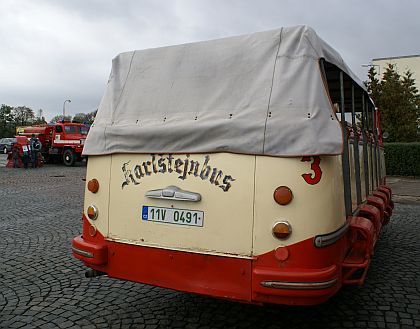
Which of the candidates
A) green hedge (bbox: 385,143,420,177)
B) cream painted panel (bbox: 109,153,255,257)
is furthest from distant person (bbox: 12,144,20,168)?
cream painted panel (bbox: 109,153,255,257)

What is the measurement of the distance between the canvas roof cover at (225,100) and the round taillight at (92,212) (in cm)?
49

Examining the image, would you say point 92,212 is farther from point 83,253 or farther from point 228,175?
point 228,175

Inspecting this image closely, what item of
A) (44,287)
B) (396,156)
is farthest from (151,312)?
(396,156)

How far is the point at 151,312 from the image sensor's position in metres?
3.82

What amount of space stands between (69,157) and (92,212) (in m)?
21.7

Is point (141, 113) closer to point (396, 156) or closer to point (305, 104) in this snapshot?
point (305, 104)

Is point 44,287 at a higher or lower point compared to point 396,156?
lower

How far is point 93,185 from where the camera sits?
12.0 ft

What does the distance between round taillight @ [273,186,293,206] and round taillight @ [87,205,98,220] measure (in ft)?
5.33

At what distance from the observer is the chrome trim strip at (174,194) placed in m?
3.15

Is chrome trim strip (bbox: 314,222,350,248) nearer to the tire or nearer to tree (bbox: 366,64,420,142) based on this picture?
tree (bbox: 366,64,420,142)

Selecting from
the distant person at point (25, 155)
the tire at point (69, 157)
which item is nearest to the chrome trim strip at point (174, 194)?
the distant person at point (25, 155)

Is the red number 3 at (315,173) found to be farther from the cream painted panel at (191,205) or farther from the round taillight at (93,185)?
the round taillight at (93,185)

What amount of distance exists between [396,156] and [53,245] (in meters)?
15.9
